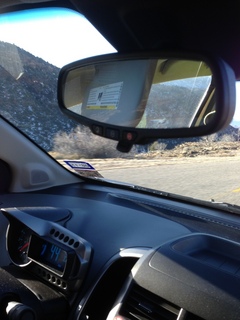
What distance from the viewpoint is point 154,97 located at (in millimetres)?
2277

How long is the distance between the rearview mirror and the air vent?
0.79 m

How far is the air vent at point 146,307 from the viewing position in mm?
2219

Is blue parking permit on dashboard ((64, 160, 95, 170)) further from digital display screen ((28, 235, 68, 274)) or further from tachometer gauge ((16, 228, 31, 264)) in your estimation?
digital display screen ((28, 235, 68, 274))

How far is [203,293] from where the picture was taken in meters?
2.13

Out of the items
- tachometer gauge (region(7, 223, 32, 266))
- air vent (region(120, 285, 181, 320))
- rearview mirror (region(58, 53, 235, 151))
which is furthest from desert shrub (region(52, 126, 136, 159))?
air vent (region(120, 285, 181, 320))

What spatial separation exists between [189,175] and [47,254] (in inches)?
76.0

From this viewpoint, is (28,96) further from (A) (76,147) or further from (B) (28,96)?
(A) (76,147)

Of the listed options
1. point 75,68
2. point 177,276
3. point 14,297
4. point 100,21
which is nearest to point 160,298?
point 177,276

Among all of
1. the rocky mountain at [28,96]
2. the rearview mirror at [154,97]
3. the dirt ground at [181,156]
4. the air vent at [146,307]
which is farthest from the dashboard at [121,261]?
the rocky mountain at [28,96]

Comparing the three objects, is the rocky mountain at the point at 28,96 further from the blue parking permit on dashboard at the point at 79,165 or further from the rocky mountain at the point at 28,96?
the blue parking permit on dashboard at the point at 79,165

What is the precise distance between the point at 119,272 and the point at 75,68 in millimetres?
1290

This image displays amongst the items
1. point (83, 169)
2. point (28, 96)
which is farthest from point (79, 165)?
point (28, 96)

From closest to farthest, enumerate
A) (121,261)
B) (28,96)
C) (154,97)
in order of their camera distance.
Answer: (154,97) → (121,261) → (28,96)

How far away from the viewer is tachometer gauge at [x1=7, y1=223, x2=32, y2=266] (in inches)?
126
